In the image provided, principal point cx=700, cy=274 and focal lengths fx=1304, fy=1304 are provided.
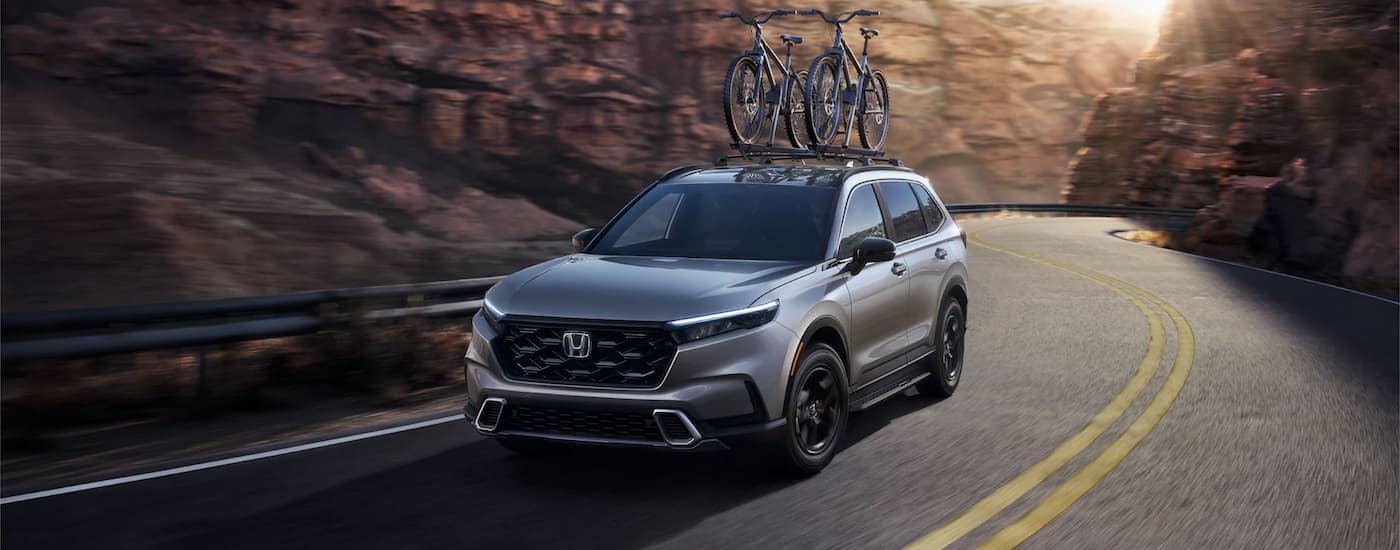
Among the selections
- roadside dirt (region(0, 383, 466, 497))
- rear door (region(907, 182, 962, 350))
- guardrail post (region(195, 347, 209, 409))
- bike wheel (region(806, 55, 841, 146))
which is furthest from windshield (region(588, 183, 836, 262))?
bike wheel (region(806, 55, 841, 146))

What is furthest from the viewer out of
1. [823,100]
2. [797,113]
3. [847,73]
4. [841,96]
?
[847,73]

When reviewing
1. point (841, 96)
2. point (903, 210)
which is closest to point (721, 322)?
point (903, 210)

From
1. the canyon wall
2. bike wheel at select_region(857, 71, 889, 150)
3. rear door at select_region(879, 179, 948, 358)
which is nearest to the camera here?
rear door at select_region(879, 179, 948, 358)

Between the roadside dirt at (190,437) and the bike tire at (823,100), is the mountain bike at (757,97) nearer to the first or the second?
the bike tire at (823,100)

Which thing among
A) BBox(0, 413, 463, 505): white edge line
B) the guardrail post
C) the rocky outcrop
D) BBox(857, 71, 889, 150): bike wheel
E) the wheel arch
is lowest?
the rocky outcrop

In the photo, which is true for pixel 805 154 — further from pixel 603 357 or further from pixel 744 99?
pixel 603 357

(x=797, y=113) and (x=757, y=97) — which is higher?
(x=757, y=97)

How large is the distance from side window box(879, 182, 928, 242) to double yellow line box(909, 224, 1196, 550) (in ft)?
5.57

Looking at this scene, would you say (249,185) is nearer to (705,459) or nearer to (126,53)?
(126,53)

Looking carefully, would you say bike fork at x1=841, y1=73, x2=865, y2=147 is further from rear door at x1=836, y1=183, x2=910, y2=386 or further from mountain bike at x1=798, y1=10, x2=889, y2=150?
rear door at x1=836, y1=183, x2=910, y2=386

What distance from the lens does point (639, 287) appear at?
6.50 metres

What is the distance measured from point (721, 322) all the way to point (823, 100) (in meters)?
7.96

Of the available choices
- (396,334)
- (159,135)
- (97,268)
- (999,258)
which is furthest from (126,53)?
(396,334)

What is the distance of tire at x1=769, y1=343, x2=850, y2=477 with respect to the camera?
6.45 metres
